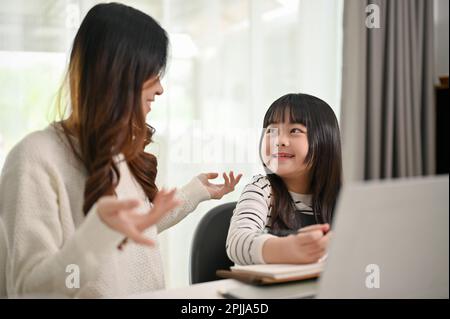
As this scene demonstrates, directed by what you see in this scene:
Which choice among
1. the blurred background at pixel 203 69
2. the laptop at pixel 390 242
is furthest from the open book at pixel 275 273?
the blurred background at pixel 203 69

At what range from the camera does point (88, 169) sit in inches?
37.9

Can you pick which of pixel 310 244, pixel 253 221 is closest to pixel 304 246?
pixel 310 244

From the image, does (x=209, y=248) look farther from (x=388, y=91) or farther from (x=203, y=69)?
(x=388, y=91)

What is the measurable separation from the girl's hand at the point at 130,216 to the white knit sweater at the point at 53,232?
22mm

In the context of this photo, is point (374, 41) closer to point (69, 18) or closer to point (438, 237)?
point (69, 18)

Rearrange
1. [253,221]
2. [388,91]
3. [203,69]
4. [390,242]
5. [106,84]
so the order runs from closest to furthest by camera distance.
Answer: [390,242] < [106,84] < [253,221] < [203,69] < [388,91]

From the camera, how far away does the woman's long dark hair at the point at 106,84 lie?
929 millimetres

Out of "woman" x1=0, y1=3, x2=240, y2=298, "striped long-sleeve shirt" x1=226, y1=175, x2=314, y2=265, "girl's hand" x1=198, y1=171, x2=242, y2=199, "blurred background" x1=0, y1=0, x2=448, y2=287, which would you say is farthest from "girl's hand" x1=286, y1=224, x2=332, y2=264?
"blurred background" x1=0, y1=0, x2=448, y2=287

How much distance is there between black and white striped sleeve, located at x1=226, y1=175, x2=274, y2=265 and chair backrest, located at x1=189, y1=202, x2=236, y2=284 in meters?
0.16

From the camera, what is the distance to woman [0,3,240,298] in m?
0.85

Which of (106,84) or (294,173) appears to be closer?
(106,84)

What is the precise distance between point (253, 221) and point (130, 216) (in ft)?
1.53

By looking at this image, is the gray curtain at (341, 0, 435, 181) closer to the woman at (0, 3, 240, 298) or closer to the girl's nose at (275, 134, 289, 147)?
the girl's nose at (275, 134, 289, 147)

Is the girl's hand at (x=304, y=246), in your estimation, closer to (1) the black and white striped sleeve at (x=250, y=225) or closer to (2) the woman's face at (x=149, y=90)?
(1) the black and white striped sleeve at (x=250, y=225)
